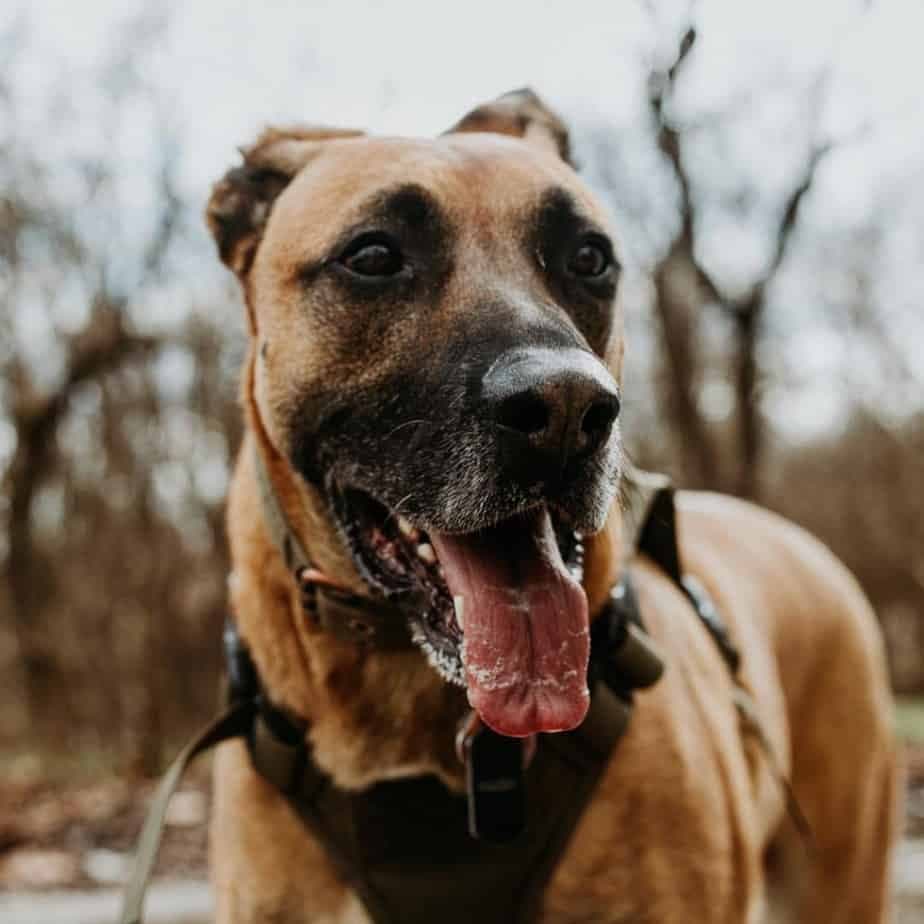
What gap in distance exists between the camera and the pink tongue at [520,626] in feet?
5.85

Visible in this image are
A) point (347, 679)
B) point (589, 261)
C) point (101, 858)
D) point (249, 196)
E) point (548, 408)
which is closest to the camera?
point (548, 408)

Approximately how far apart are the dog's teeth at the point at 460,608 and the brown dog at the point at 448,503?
12 millimetres

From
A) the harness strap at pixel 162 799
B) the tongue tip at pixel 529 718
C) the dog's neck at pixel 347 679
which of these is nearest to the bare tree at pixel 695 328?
the dog's neck at pixel 347 679

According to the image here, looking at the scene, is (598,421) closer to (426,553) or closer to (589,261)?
(426,553)

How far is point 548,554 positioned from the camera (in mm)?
1925

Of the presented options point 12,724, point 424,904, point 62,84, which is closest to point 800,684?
point 424,904

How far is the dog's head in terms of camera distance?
1773 millimetres

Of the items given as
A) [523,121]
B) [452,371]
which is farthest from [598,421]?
[523,121]

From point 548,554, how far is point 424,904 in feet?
2.14

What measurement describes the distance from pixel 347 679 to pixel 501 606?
1.35ft

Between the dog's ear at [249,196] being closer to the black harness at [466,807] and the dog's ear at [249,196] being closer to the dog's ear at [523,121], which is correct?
the dog's ear at [523,121]

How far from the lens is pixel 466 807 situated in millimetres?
2041

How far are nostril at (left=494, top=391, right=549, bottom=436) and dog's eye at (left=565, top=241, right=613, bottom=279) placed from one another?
602mm

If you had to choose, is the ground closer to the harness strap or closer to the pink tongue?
the harness strap
